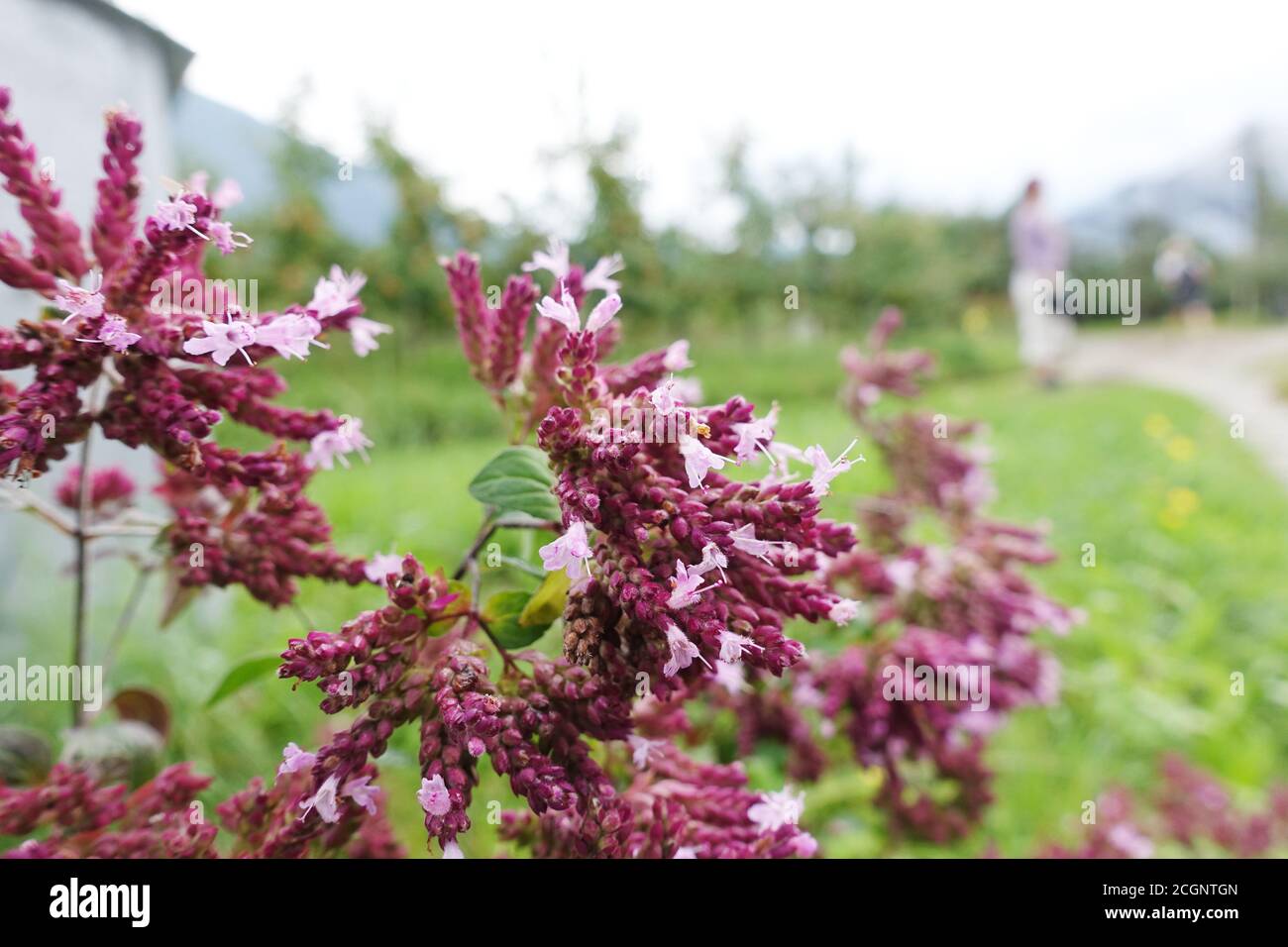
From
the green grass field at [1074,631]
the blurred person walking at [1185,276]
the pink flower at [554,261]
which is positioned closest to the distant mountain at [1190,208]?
the blurred person walking at [1185,276]

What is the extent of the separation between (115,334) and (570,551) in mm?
364

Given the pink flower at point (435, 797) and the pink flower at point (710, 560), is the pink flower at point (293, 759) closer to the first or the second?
the pink flower at point (435, 797)

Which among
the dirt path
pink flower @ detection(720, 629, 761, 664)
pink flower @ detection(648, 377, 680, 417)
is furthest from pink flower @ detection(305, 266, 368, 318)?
the dirt path

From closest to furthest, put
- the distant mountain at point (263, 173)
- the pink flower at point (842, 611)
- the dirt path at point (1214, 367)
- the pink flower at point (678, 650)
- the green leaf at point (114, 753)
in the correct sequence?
the pink flower at point (678, 650), the pink flower at point (842, 611), the green leaf at point (114, 753), the dirt path at point (1214, 367), the distant mountain at point (263, 173)

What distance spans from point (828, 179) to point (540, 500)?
10.4 meters

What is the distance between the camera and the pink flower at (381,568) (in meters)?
0.69

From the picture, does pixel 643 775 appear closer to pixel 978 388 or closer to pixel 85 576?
pixel 85 576

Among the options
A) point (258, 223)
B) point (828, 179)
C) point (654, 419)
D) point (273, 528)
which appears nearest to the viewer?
point (654, 419)

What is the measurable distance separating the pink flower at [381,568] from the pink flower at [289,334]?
0.56 feet

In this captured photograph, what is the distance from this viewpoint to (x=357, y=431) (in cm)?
78

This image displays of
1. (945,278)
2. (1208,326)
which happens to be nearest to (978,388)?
(945,278)

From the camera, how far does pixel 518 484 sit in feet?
2.26

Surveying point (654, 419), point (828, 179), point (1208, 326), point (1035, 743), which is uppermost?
point (828, 179)

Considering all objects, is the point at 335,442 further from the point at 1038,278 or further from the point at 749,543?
the point at 1038,278
